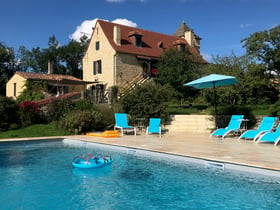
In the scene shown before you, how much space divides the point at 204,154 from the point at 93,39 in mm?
25845

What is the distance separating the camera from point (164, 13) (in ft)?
65.5

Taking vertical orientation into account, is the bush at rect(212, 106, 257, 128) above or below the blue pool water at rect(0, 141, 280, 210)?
above

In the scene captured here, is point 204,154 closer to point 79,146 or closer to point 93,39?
point 79,146

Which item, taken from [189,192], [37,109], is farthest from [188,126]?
[189,192]

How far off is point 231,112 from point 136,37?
1776 cm

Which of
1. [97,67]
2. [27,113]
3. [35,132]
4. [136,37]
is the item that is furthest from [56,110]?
[136,37]

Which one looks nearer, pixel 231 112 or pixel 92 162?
pixel 92 162

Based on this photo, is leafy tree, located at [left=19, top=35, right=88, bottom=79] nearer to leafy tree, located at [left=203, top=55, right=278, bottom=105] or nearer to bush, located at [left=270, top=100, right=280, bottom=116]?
leafy tree, located at [left=203, top=55, right=278, bottom=105]

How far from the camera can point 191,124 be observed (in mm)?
15500

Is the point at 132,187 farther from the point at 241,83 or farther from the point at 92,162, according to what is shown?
the point at 241,83

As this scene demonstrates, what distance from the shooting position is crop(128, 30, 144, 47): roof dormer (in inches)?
1181

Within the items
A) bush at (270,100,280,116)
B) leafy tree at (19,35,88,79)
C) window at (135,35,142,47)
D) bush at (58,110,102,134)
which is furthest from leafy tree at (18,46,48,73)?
bush at (270,100,280,116)

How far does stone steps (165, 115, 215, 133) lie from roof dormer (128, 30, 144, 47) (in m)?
16.4

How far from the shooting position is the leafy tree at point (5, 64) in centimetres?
4498
